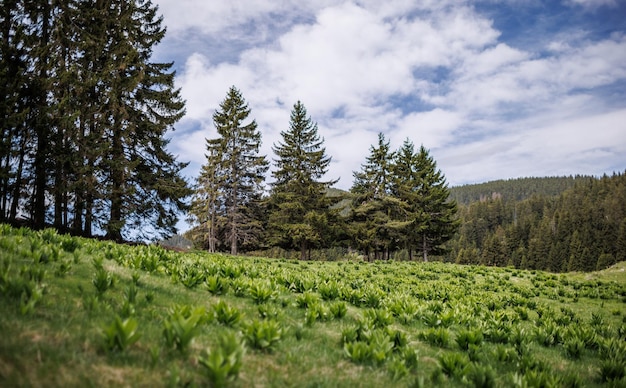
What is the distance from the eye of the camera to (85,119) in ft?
68.4

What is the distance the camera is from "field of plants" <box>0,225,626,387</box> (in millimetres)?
3131

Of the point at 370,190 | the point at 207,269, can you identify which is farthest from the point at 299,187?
the point at 207,269

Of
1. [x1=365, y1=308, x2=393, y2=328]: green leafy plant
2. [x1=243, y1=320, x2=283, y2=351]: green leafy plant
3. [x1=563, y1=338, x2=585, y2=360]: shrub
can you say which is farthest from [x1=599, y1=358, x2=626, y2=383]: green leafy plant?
[x1=243, y1=320, x2=283, y2=351]: green leafy plant

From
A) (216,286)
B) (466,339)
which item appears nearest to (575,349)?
(466,339)

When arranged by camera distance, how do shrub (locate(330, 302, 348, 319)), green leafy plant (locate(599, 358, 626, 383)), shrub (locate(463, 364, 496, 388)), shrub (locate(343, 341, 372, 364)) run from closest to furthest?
1. shrub (locate(463, 364, 496, 388))
2. shrub (locate(343, 341, 372, 364))
3. green leafy plant (locate(599, 358, 626, 383))
4. shrub (locate(330, 302, 348, 319))

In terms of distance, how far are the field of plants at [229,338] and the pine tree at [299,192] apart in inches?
1114

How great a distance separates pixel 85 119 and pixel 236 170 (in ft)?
62.6

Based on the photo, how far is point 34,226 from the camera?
1998cm

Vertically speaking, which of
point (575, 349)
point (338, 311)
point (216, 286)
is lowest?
point (575, 349)

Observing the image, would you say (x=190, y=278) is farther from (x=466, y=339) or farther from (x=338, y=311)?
(x=466, y=339)

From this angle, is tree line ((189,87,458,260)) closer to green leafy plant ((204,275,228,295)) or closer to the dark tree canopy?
the dark tree canopy

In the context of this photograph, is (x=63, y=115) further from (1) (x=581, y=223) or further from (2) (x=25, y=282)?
(1) (x=581, y=223)

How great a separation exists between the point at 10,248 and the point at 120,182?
1718 cm

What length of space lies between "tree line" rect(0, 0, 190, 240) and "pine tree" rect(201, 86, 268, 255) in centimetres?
1410
